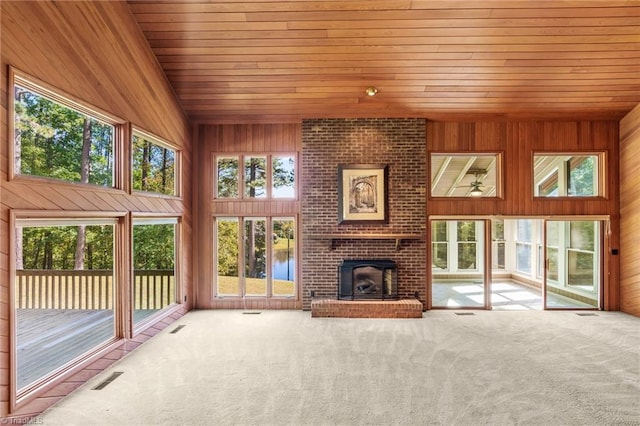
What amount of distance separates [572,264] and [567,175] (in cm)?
179

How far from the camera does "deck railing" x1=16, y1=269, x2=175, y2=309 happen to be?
3.03 metres

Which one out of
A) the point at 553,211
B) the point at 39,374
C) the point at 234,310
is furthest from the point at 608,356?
→ the point at 39,374

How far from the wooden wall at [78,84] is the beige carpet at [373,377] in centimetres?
71

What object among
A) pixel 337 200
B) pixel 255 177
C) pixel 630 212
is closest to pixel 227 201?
pixel 255 177

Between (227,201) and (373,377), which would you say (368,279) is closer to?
(373,377)

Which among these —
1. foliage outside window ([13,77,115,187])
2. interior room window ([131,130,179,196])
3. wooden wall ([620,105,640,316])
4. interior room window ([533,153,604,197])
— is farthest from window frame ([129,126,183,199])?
wooden wall ([620,105,640,316])

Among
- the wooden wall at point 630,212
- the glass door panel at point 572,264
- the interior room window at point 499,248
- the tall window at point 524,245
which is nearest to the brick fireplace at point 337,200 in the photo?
the interior room window at point 499,248

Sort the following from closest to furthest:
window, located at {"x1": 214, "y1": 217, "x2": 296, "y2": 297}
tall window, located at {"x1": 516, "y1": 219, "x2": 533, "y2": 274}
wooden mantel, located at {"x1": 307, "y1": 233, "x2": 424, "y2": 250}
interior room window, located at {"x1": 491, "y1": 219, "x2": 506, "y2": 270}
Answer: wooden mantel, located at {"x1": 307, "y1": 233, "x2": 424, "y2": 250} → window, located at {"x1": 214, "y1": 217, "x2": 296, "y2": 297} → interior room window, located at {"x1": 491, "y1": 219, "x2": 506, "y2": 270} → tall window, located at {"x1": 516, "y1": 219, "x2": 533, "y2": 274}

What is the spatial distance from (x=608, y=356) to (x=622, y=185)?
3.62 m

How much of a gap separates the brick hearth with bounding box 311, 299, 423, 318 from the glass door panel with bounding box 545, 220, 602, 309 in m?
2.83

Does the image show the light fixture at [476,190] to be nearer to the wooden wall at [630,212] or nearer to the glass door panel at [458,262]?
the glass door panel at [458,262]

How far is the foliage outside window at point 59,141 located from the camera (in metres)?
2.80

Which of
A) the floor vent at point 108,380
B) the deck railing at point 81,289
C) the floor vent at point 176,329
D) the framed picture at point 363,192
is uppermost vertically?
the framed picture at point 363,192

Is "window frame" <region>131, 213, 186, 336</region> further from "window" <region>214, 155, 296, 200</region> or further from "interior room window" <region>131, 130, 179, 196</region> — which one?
"window" <region>214, 155, 296, 200</region>
